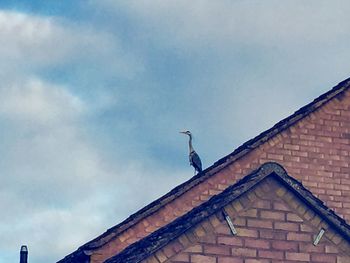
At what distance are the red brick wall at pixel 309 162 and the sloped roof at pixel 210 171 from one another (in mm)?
107

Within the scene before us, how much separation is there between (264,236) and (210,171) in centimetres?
564

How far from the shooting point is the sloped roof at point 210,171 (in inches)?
675

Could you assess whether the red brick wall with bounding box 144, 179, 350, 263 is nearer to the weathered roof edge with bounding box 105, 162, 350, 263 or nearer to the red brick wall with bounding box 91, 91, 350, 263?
the weathered roof edge with bounding box 105, 162, 350, 263

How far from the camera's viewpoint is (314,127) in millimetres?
18969

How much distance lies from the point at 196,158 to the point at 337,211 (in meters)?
4.06

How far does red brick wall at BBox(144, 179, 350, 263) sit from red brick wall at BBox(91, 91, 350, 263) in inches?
213

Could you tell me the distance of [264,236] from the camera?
1252cm

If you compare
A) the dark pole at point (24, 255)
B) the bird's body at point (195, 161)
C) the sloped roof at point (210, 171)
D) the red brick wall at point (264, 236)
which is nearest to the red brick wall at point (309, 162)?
the sloped roof at point (210, 171)

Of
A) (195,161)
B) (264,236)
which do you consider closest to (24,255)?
(195,161)

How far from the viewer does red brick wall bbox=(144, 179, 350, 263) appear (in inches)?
475

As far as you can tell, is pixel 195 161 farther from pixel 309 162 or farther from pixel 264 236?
pixel 264 236

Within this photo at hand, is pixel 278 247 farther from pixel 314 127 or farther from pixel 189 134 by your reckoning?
pixel 189 134

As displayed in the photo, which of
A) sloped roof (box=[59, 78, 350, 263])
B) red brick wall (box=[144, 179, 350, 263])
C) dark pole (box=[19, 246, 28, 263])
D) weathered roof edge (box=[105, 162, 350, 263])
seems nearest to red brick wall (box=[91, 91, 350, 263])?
sloped roof (box=[59, 78, 350, 263])

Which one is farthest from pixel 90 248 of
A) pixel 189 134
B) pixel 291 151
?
pixel 189 134
